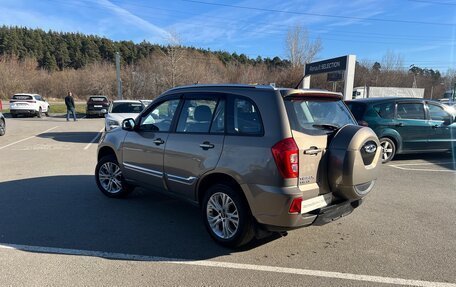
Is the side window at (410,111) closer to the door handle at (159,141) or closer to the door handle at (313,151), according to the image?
the door handle at (313,151)

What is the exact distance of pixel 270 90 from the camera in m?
3.67

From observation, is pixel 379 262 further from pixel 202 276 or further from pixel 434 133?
pixel 434 133

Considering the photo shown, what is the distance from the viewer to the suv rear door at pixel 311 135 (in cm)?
347

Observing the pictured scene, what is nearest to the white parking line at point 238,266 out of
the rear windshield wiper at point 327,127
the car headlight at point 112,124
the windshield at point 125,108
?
the rear windshield wiper at point 327,127

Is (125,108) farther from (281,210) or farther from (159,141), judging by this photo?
(281,210)

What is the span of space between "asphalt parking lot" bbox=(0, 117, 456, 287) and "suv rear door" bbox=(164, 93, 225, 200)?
695 mm

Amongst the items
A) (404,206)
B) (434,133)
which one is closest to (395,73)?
(434,133)

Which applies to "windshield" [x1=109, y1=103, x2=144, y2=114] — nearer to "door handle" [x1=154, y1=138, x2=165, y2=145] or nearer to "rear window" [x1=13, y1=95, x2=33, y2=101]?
"door handle" [x1=154, y1=138, x2=165, y2=145]

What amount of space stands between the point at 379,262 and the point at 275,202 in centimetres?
134

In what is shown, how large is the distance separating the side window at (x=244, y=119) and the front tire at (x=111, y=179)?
2622 mm

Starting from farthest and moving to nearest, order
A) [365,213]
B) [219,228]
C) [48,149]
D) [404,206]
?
[48,149], [404,206], [365,213], [219,228]

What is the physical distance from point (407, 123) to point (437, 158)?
172 cm

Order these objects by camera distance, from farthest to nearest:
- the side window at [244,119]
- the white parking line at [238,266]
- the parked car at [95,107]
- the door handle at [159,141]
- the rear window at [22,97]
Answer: the parked car at [95,107]
the rear window at [22,97]
the door handle at [159,141]
the side window at [244,119]
the white parking line at [238,266]

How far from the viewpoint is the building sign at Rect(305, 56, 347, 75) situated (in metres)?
16.1
